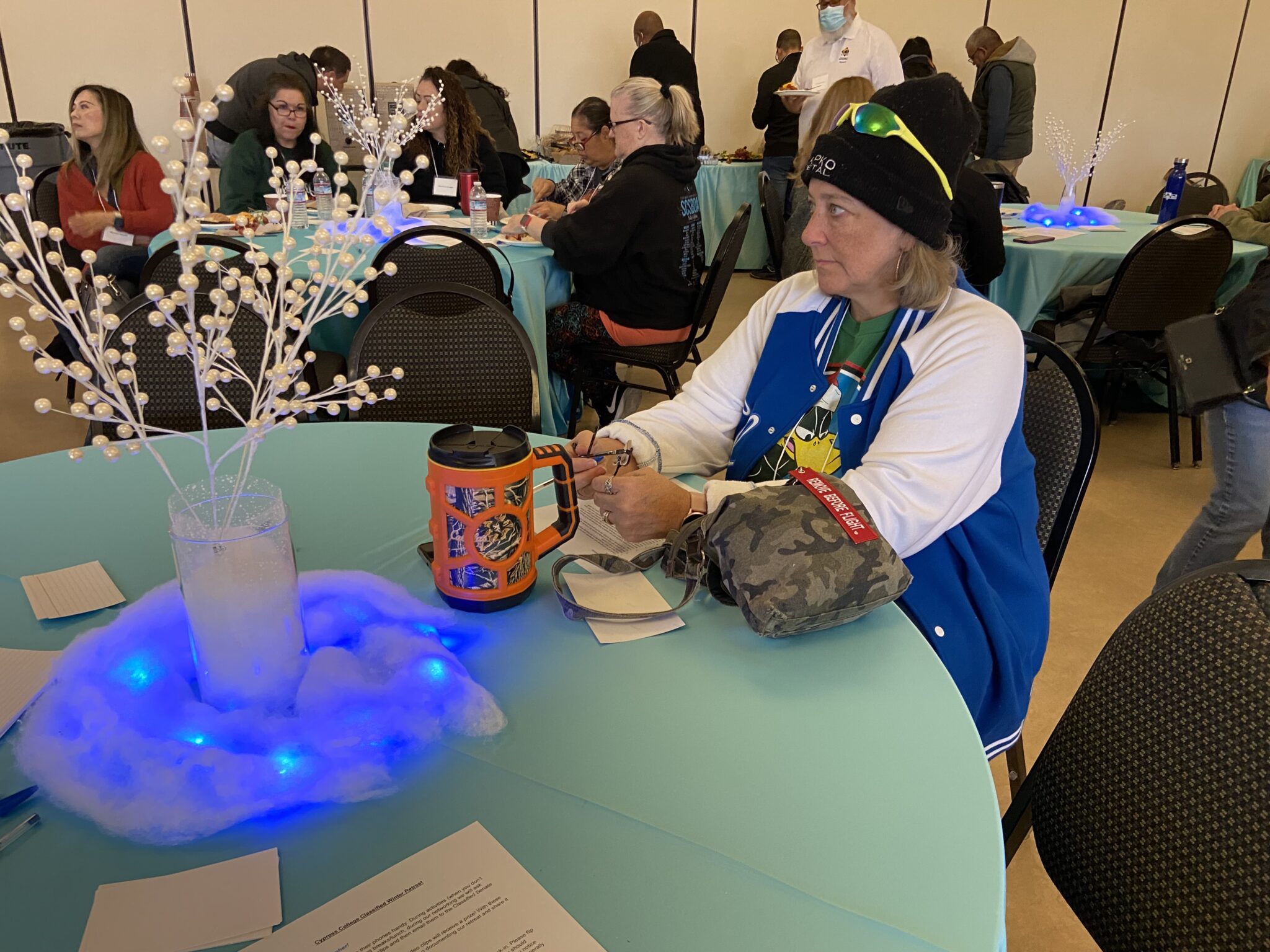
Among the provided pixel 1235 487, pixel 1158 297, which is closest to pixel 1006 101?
pixel 1158 297

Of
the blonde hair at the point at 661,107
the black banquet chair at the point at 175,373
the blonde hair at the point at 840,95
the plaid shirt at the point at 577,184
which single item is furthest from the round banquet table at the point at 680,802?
the plaid shirt at the point at 577,184

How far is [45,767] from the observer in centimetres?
Result: 69

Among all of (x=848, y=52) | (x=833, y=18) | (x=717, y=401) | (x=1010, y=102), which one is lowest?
(x=717, y=401)

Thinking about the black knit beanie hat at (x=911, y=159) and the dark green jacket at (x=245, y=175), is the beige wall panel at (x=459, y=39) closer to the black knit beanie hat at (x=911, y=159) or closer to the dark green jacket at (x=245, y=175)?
the dark green jacket at (x=245, y=175)

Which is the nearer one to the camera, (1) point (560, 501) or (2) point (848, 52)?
(1) point (560, 501)

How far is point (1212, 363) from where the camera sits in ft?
6.54

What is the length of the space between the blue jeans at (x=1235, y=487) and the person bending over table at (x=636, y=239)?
1864mm

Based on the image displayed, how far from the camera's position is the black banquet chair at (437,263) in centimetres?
273

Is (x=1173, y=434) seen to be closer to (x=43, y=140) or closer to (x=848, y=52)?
(x=848, y=52)

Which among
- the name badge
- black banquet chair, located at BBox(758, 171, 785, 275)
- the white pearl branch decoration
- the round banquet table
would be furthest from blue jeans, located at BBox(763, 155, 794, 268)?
the white pearl branch decoration

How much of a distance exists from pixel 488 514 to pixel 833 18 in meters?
5.24

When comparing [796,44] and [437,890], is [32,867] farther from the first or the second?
[796,44]

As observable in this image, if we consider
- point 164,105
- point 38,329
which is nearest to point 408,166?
point 38,329

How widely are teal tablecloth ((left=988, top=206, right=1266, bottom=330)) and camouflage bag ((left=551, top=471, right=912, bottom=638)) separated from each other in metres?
3.02
